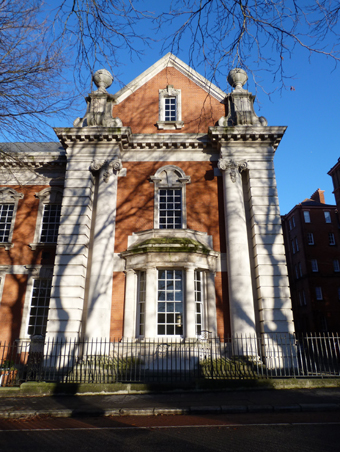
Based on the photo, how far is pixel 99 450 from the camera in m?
5.04

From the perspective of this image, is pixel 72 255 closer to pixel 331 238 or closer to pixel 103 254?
pixel 103 254

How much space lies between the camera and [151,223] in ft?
48.0

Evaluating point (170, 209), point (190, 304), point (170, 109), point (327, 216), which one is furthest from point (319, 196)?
point (190, 304)

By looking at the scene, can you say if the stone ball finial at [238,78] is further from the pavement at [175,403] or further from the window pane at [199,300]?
the pavement at [175,403]

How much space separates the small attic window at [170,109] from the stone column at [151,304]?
294 inches

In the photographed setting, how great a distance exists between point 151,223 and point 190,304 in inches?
161

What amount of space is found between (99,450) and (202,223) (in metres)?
10.6

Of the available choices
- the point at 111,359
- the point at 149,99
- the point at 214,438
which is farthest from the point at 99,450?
the point at 149,99

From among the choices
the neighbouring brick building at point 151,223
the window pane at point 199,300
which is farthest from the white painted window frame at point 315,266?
the window pane at point 199,300

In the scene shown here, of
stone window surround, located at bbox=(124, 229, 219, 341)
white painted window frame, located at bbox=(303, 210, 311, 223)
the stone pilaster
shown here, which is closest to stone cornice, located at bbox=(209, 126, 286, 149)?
the stone pilaster

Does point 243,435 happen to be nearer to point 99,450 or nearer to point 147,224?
point 99,450

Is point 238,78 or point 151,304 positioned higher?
point 238,78

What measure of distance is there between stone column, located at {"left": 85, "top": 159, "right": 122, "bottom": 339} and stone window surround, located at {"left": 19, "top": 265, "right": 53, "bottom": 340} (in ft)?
11.0

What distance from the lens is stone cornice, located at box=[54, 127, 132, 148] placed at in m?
14.7
